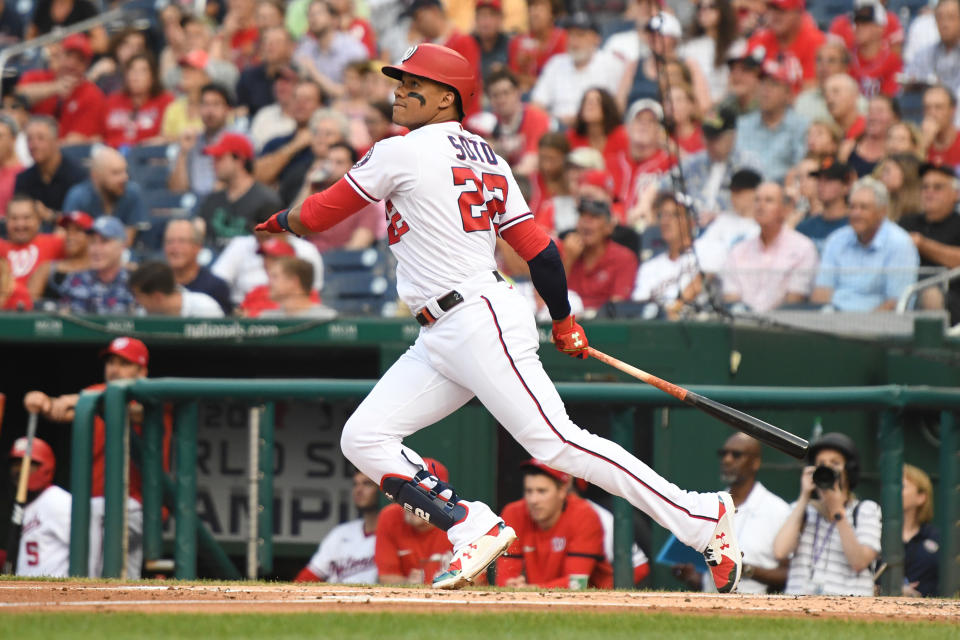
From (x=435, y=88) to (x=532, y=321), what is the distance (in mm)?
777

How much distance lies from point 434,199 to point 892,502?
231 centimetres

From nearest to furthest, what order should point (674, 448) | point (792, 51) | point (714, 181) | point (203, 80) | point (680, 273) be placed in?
1. point (674, 448)
2. point (680, 273)
3. point (714, 181)
4. point (792, 51)
5. point (203, 80)

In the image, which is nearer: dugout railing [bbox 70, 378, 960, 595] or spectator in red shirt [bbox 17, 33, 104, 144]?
dugout railing [bbox 70, 378, 960, 595]

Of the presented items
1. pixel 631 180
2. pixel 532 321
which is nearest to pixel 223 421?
pixel 631 180

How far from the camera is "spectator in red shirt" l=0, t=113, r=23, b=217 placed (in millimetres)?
10617

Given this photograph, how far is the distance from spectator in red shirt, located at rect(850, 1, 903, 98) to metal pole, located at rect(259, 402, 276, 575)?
17.2 feet

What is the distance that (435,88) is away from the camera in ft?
14.9

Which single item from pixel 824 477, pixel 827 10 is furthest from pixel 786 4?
pixel 824 477

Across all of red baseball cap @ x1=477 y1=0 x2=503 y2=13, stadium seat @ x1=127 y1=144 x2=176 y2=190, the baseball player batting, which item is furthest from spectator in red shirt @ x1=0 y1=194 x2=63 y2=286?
the baseball player batting

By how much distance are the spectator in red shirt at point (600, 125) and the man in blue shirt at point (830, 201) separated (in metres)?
1.67

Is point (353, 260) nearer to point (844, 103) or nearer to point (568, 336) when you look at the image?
point (844, 103)

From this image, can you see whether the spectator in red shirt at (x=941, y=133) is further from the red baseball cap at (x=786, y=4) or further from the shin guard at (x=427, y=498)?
the shin guard at (x=427, y=498)

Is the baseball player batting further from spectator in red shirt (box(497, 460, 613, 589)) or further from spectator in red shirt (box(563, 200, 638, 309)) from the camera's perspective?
spectator in red shirt (box(563, 200, 638, 309))

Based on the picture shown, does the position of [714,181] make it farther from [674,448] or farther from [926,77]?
[674,448]
